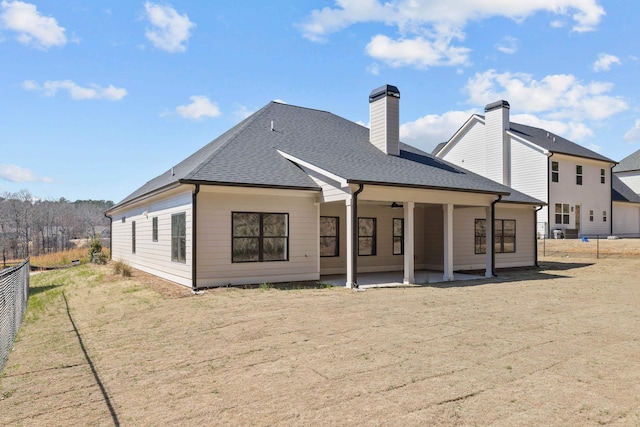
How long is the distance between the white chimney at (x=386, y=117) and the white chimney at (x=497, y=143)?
13.6m

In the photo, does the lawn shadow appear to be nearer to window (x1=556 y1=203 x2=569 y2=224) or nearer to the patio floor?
the patio floor

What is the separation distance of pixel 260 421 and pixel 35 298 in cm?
1135

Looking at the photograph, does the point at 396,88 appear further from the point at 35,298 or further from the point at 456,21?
the point at 35,298

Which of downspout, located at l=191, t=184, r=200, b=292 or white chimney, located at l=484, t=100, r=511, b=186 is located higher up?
white chimney, located at l=484, t=100, r=511, b=186

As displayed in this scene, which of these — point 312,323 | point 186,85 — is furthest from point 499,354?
point 186,85

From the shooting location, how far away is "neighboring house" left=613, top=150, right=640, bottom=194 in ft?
127

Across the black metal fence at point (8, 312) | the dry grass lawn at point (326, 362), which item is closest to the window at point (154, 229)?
the dry grass lawn at point (326, 362)

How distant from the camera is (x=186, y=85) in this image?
1725 cm

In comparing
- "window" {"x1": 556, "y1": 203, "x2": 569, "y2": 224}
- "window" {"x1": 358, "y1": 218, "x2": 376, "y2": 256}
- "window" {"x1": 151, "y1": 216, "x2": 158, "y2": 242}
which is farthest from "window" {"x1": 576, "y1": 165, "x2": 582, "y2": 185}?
"window" {"x1": 151, "y1": 216, "x2": 158, "y2": 242}

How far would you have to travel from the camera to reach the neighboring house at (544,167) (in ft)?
90.8

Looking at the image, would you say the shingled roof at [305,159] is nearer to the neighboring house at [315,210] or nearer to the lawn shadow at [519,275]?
the neighboring house at [315,210]

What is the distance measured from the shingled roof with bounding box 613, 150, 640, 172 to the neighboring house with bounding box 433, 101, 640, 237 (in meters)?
9.88

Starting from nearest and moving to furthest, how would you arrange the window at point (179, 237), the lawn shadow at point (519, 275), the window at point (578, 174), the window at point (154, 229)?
the window at point (179, 237) → the lawn shadow at point (519, 275) → the window at point (154, 229) → the window at point (578, 174)

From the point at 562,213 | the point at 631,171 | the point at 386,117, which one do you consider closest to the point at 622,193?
the point at 631,171
